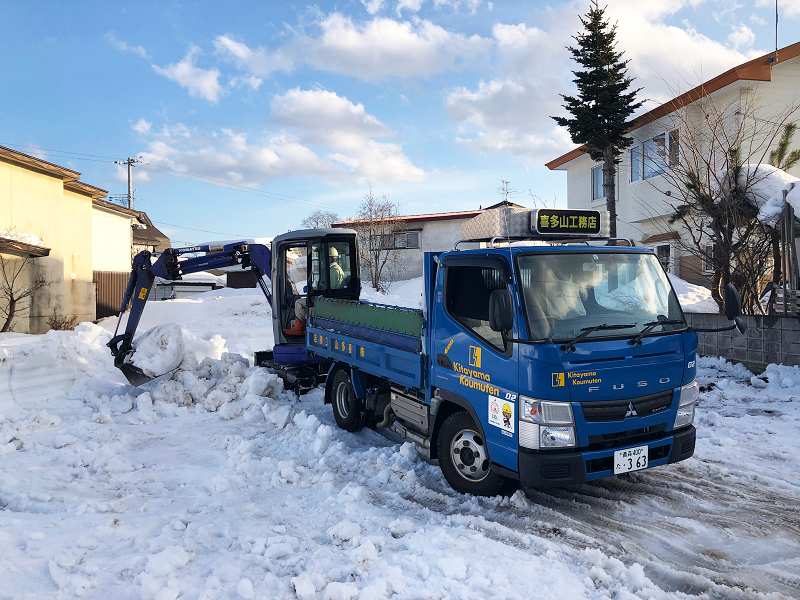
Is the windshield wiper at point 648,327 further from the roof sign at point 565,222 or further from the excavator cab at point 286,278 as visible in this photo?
the excavator cab at point 286,278

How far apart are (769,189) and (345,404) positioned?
8.72 m

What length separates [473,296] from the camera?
502 centimetres

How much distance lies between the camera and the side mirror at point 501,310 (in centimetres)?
430

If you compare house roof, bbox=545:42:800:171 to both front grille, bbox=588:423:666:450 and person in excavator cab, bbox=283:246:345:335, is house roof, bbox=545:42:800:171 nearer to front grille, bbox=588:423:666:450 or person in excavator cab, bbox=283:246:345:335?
person in excavator cab, bbox=283:246:345:335

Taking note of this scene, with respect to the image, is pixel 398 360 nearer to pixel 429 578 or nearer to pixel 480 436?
pixel 480 436

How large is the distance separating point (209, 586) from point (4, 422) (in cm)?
534

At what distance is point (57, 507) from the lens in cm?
494

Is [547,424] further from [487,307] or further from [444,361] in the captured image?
[444,361]

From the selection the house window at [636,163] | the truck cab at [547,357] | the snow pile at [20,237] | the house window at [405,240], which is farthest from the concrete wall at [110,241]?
the truck cab at [547,357]

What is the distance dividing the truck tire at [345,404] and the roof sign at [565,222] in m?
A: 3.34

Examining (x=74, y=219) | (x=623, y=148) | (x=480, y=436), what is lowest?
(x=480, y=436)

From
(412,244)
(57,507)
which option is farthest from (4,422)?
(412,244)

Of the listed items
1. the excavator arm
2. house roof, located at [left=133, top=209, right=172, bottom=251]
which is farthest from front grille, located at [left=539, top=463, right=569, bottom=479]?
house roof, located at [left=133, top=209, right=172, bottom=251]

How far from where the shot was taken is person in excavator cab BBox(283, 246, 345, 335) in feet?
31.3
